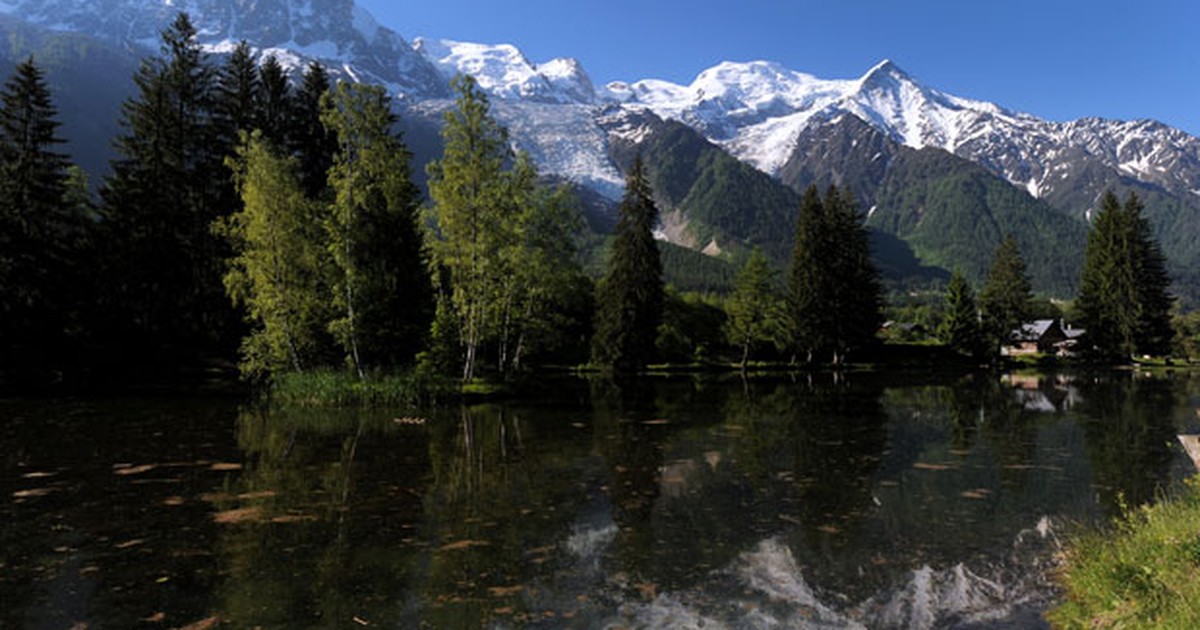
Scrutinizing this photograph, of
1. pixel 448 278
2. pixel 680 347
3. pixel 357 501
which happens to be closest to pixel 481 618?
pixel 357 501

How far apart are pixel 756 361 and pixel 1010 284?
3476cm

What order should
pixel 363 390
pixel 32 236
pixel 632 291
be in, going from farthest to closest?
1. pixel 632 291
2. pixel 32 236
3. pixel 363 390

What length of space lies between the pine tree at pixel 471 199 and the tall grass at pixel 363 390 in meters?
4.39

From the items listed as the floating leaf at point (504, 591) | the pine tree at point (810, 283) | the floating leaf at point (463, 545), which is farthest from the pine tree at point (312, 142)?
the pine tree at point (810, 283)

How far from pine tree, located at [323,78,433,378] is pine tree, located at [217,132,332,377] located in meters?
1.07

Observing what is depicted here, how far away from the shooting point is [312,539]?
10.1 meters

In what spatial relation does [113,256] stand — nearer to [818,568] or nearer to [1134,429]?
[818,568]

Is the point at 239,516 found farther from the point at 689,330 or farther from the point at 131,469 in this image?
the point at 689,330

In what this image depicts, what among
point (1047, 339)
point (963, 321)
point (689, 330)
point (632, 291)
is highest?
point (632, 291)

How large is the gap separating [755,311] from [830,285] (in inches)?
323

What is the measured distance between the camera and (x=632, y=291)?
64875 mm

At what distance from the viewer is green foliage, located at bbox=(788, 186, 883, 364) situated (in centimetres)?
7481

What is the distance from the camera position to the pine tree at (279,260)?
31.8 meters

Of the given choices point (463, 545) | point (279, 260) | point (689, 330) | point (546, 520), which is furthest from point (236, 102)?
point (689, 330)
